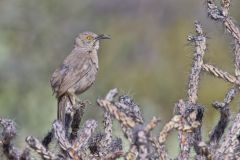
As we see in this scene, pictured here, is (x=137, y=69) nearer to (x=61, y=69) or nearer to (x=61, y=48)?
(x=61, y=48)

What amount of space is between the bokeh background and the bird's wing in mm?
581

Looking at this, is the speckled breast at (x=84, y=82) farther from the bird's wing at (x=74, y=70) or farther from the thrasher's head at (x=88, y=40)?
the thrasher's head at (x=88, y=40)

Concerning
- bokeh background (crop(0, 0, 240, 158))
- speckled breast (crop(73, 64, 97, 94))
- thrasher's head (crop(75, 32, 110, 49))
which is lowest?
speckled breast (crop(73, 64, 97, 94))

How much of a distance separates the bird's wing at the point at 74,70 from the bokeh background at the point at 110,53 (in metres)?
0.58

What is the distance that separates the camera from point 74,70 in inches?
308

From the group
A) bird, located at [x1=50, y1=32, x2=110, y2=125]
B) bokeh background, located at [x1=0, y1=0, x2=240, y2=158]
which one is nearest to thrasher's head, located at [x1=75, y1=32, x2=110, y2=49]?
bird, located at [x1=50, y1=32, x2=110, y2=125]

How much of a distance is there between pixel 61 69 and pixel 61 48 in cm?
711

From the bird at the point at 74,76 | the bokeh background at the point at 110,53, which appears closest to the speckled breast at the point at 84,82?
the bird at the point at 74,76

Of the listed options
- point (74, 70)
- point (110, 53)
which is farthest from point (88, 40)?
point (110, 53)

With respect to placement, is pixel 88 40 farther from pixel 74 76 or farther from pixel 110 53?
pixel 110 53

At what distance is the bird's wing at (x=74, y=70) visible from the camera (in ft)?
24.9

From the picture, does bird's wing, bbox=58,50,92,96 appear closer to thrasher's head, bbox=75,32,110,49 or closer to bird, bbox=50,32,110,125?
bird, bbox=50,32,110,125

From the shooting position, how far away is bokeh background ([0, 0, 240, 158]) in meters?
11.1

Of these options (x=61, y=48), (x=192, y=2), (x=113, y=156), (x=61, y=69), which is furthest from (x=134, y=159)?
(x=192, y=2)
